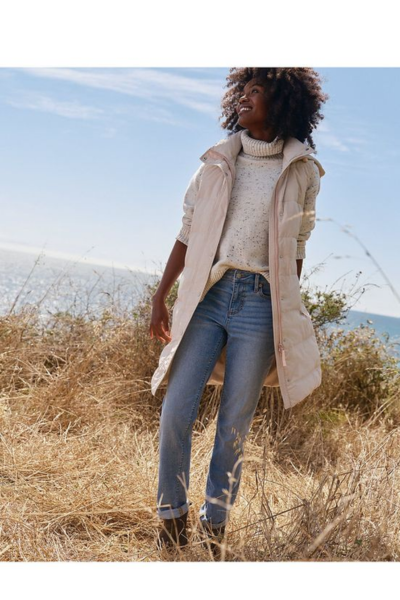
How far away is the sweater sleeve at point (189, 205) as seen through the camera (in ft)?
8.25

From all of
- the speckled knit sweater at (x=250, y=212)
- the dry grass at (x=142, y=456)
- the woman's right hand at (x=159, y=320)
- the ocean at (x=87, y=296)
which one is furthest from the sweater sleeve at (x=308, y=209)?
the ocean at (x=87, y=296)

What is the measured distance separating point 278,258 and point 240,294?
0.19m

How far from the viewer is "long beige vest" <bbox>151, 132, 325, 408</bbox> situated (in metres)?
2.30

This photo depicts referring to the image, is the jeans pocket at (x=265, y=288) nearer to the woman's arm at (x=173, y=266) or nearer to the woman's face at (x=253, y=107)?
the woman's arm at (x=173, y=266)

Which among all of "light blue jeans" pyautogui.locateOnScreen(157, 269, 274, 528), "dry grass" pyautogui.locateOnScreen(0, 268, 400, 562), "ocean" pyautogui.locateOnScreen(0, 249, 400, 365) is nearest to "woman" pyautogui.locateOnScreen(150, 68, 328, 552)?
"light blue jeans" pyautogui.locateOnScreen(157, 269, 274, 528)

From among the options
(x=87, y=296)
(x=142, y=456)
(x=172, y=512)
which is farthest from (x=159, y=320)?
(x=87, y=296)

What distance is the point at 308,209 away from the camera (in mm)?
2494

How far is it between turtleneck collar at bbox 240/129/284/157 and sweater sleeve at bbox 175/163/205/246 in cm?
19

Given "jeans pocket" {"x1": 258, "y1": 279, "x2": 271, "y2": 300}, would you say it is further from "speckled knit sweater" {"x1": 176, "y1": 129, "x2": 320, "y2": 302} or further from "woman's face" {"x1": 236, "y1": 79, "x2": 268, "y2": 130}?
"woman's face" {"x1": 236, "y1": 79, "x2": 268, "y2": 130}
